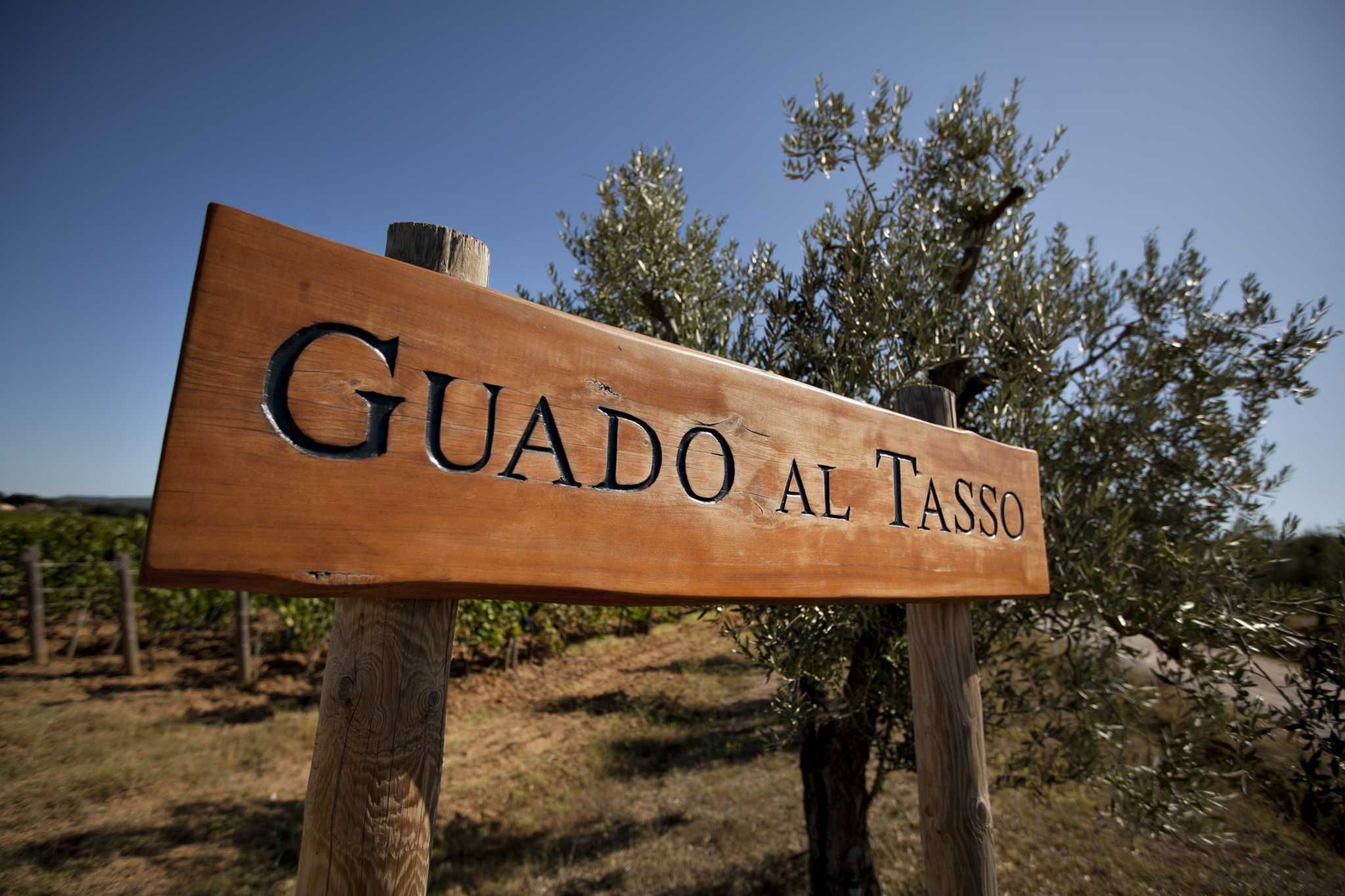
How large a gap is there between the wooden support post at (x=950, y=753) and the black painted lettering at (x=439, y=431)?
1.81 meters

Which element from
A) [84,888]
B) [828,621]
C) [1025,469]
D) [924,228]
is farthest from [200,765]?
[924,228]

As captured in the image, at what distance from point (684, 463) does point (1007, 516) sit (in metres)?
1.76

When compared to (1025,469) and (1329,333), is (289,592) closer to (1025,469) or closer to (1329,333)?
(1025,469)

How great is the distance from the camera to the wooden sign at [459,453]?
3.05 ft

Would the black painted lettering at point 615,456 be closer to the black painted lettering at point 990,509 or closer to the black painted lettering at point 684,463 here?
the black painted lettering at point 684,463

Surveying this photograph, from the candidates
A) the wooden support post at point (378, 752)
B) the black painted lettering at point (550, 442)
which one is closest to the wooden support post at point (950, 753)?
the black painted lettering at point (550, 442)

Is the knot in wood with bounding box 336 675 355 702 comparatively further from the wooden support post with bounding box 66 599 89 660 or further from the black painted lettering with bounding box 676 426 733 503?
the wooden support post with bounding box 66 599 89 660

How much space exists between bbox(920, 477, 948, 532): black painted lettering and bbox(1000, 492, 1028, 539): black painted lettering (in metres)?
0.47

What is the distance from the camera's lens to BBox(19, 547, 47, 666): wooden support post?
346 inches

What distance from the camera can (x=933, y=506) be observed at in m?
2.12

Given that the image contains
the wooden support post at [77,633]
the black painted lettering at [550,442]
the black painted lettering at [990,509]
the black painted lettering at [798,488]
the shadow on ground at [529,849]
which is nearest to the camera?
the black painted lettering at [550,442]

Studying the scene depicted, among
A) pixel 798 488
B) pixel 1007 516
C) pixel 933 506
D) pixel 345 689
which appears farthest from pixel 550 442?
pixel 1007 516

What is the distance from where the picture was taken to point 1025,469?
264cm

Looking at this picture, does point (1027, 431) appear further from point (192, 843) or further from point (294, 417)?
point (192, 843)
